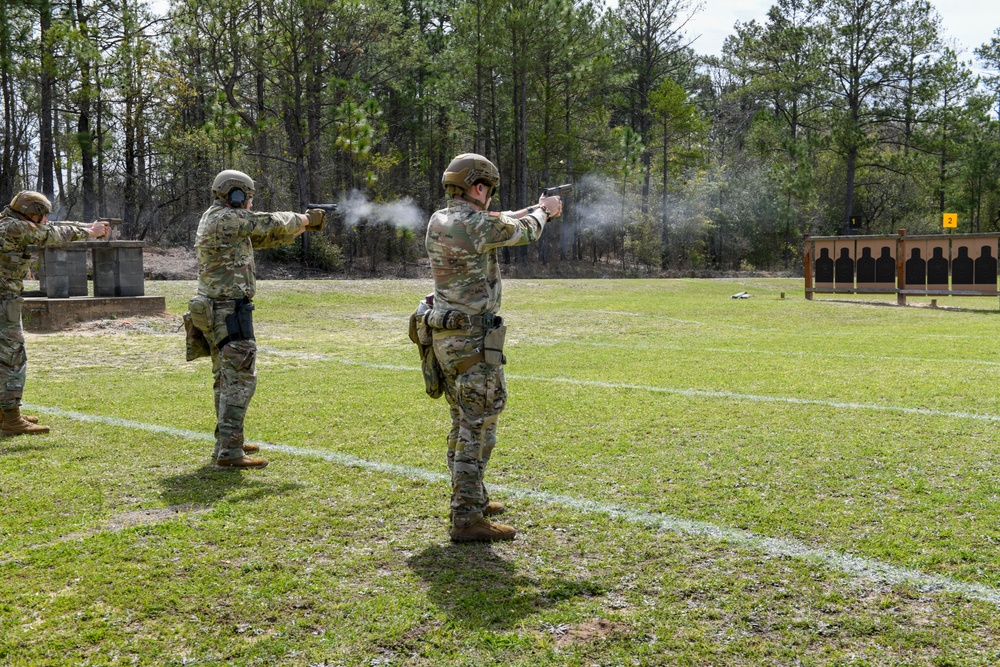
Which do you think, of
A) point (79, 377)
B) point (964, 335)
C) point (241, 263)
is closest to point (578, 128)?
point (964, 335)

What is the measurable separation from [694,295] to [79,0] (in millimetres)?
27655

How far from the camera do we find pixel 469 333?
A: 176 inches

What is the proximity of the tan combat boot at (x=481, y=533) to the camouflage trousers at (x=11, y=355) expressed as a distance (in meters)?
4.47

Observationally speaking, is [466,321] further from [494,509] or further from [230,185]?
[230,185]

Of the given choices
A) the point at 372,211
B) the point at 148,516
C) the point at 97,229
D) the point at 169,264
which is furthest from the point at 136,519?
the point at 372,211

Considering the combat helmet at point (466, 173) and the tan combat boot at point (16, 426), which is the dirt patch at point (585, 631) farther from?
the tan combat boot at point (16, 426)

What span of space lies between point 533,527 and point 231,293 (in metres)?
2.72

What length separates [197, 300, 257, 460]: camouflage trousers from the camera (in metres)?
5.94

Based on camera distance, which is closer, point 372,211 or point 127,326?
point 127,326

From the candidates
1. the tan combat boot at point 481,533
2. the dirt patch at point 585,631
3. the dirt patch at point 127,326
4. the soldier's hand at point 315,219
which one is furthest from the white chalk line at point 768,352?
the dirt patch at point 585,631

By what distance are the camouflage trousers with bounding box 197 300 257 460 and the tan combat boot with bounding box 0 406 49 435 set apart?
192cm

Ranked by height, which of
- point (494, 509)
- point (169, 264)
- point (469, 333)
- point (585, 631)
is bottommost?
point (585, 631)

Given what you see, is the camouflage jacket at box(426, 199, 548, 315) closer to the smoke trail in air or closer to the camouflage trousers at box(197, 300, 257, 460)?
the camouflage trousers at box(197, 300, 257, 460)

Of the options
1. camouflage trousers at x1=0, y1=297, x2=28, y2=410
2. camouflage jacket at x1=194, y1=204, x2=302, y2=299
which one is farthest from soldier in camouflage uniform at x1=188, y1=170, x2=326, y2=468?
camouflage trousers at x1=0, y1=297, x2=28, y2=410
